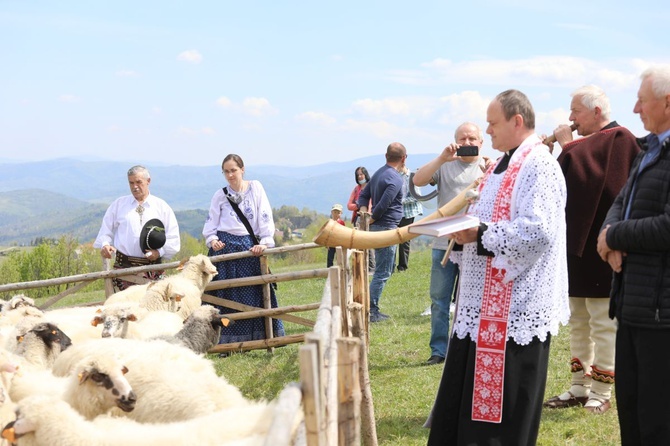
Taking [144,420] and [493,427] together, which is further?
[144,420]

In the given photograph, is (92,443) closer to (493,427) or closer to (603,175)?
(493,427)

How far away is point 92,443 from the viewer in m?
3.78

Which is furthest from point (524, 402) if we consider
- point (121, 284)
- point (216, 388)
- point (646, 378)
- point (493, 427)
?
point (121, 284)

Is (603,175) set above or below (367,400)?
above

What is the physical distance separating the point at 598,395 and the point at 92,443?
13.2 ft

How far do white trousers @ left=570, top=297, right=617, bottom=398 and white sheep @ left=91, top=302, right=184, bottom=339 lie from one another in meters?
3.65

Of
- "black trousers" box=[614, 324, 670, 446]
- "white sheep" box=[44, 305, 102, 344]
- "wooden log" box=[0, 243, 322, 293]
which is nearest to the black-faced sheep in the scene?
"white sheep" box=[44, 305, 102, 344]

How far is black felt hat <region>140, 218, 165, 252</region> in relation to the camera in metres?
8.62

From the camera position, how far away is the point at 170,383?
15.4ft

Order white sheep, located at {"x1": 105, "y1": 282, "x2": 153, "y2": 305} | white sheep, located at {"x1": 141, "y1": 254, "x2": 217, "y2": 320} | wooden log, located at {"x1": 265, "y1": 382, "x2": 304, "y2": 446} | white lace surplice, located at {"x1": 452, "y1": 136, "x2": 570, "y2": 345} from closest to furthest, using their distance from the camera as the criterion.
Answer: wooden log, located at {"x1": 265, "y1": 382, "x2": 304, "y2": 446} → white lace surplice, located at {"x1": 452, "y1": 136, "x2": 570, "y2": 345} → white sheep, located at {"x1": 141, "y1": 254, "x2": 217, "y2": 320} → white sheep, located at {"x1": 105, "y1": 282, "x2": 153, "y2": 305}

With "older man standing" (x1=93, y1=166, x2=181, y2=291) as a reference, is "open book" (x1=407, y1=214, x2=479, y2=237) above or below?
above

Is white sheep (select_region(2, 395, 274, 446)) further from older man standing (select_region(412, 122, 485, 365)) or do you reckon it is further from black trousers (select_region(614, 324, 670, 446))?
older man standing (select_region(412, 122, 485, 365))

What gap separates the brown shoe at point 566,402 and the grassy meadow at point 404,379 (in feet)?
0.25

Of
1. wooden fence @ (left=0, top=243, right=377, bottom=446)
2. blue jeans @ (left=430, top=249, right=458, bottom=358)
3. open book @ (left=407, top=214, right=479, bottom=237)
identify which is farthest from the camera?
blue jeans @ (left=430, top=249, right=458, bottom=358)
